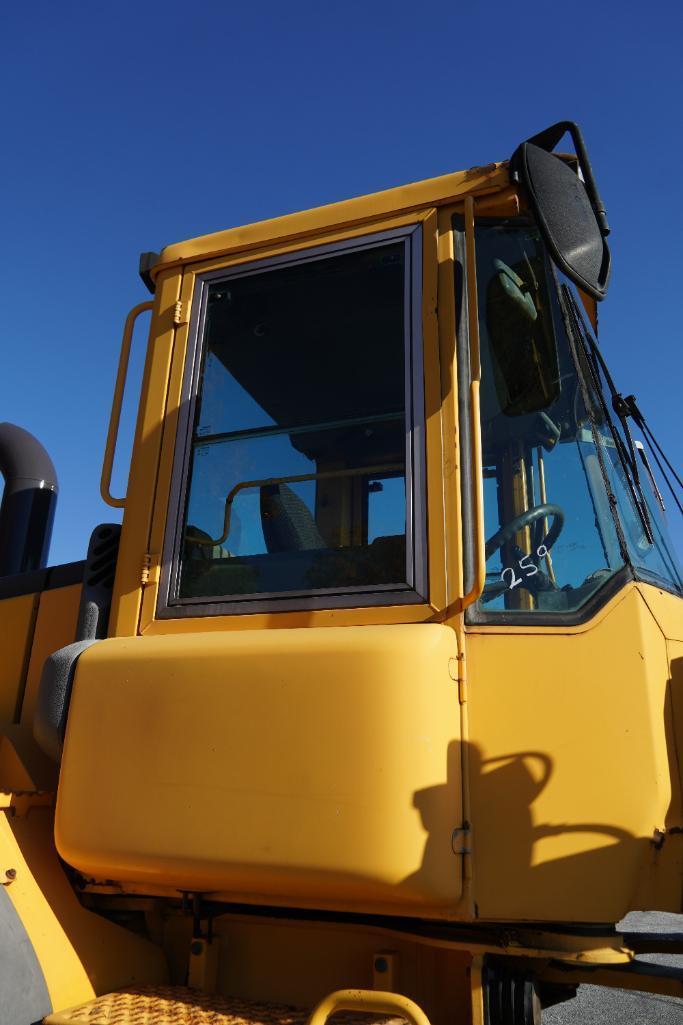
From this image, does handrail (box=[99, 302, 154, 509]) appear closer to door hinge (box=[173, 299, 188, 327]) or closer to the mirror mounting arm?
door hinge (box=[173, 299, 188, 327])

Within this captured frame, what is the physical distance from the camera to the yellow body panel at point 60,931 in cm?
170

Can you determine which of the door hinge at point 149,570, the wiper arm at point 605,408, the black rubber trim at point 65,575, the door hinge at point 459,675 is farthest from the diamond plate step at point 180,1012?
the wiper arm at point 605,408

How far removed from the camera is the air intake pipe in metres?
3.36

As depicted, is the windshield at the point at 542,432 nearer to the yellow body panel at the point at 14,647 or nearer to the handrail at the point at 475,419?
the handrail at the point at 475,419

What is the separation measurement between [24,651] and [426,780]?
1.50 metres

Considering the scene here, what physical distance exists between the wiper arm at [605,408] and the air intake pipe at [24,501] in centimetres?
240

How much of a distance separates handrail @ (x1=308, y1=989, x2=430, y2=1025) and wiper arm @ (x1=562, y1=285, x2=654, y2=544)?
1.28 metres

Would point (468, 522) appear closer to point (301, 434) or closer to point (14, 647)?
point (301, 434)

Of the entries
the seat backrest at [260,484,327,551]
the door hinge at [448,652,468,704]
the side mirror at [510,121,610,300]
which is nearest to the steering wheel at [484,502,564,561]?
the door hinge at [448,652,468,704]

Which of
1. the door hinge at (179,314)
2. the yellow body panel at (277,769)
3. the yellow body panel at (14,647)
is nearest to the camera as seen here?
the yellow body panel at (277,769)

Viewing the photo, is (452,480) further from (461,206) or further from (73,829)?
(73,829)

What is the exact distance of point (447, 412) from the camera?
1855mm

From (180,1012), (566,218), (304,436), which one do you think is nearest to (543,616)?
(304,436)

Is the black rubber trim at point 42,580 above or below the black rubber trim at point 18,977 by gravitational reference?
above
